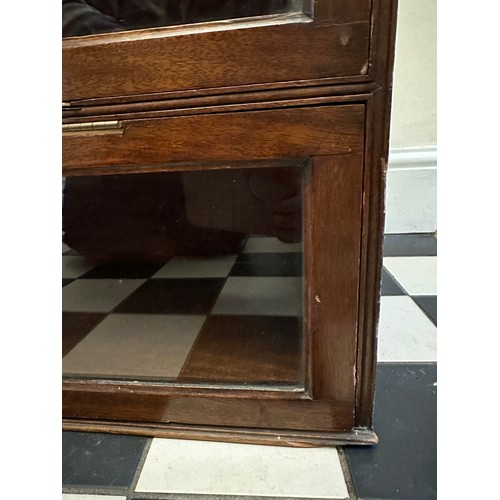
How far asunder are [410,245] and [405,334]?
502 mm

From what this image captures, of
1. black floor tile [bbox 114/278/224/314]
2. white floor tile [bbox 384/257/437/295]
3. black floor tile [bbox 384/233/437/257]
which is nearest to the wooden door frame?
black floor tile [bbox 114/278/224/314]

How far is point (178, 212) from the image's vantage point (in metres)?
0.47

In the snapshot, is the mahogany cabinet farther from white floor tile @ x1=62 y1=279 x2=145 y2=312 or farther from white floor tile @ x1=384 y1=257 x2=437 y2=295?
white floor tile @ x1=384 y1=257 x2=437 y2=295

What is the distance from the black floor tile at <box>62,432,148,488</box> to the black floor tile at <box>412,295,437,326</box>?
50 centimetres

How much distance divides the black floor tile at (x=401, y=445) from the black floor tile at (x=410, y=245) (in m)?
0.52

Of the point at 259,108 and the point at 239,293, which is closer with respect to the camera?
the point at 259,108

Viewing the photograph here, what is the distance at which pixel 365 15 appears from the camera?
0.32m

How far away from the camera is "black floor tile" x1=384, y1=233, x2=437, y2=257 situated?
102 cm
